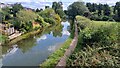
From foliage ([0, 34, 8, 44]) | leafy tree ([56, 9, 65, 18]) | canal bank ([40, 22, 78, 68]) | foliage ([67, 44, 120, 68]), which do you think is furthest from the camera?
leafy tree ([56, 9, 65, 18])

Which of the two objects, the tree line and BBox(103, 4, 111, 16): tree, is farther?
BBox(103, 4, 111, 16): tree

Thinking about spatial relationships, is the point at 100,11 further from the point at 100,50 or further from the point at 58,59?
the point at 100,50

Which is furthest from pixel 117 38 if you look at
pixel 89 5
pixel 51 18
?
pixel 51 18

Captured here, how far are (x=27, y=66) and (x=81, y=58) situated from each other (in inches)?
111

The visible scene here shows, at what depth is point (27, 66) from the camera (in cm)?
780

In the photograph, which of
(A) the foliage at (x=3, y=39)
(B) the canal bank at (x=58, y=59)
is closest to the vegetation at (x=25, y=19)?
(A) the foliage at (x=3, y=39)

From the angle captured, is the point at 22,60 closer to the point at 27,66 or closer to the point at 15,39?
the point at 27,66

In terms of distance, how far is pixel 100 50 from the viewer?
591cm

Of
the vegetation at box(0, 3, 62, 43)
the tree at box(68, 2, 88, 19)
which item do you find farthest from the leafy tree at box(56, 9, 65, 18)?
the tree at box(68, 2, 88, 19)

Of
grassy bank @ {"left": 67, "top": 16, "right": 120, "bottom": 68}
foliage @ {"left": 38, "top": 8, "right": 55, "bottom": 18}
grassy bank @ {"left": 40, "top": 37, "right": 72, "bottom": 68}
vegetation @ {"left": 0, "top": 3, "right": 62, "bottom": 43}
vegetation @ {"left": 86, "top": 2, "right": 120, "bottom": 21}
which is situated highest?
grassy bank @ {"left": 67, "top": 16, "right": 120, "bottom": 68}

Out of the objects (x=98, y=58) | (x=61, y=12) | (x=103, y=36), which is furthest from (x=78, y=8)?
(x=98, y=58)

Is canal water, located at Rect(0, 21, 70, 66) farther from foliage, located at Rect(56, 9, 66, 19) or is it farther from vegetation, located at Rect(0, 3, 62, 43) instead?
foliage, located at Rect(56, 9, 66, 19)

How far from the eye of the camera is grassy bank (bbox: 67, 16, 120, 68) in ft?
16.8

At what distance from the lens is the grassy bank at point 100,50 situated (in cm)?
511
